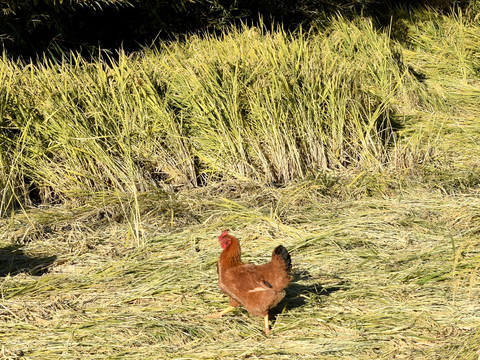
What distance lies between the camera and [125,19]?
25.3ft

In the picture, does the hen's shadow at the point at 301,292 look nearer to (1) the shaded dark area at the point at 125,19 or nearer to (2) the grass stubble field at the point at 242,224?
(2) the grass stubble field at the point at 242,224

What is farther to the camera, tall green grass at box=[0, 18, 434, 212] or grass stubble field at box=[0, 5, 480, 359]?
tall green grass at box=[0, 18, 434, 212]

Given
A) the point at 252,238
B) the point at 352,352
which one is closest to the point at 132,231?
the point at 252,238

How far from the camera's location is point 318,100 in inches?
196

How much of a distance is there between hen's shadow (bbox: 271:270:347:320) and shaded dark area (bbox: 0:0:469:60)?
3.77m

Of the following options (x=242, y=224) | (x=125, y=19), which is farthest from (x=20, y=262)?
(x=125, y=19)

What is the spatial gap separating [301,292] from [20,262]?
5.23 ft

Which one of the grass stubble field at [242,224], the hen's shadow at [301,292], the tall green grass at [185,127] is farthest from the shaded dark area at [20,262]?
the hen's shadow at [301,292]

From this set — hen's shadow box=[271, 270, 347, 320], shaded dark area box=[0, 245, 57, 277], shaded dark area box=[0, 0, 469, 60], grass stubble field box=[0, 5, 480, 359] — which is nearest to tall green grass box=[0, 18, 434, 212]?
grass stubble field box=[0, 5, 480, 359]

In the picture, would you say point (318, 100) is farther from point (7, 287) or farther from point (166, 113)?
point (7, 287)

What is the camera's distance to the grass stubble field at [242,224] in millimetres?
2900

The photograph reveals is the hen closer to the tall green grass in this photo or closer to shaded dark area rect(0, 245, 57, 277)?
shaded dark area rect(0, 245, 57, 277)

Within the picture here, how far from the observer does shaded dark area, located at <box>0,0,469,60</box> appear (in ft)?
22.5

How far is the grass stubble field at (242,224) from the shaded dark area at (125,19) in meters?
1.42
